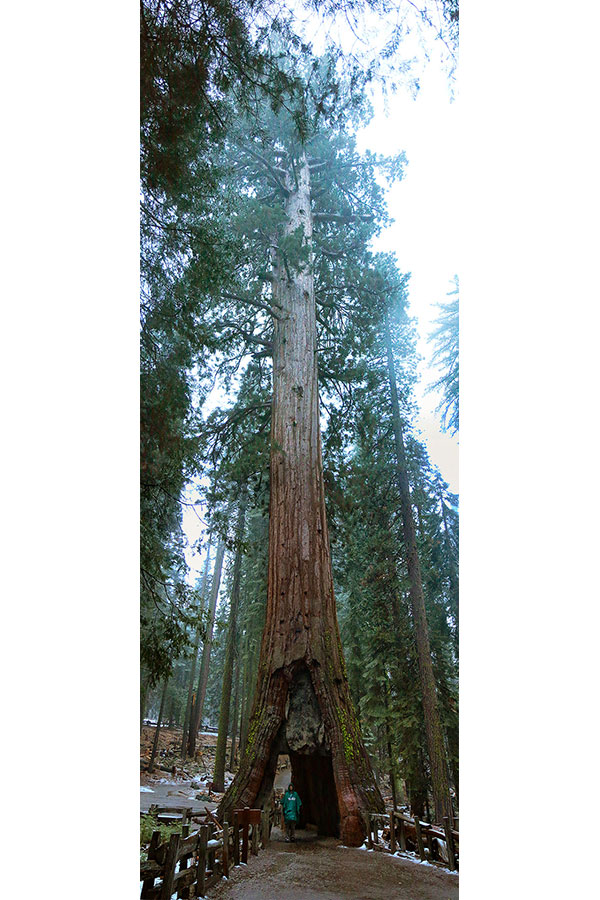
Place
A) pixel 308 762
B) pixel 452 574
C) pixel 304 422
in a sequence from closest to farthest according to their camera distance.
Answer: pixel 308 762 < pixel 452 574 < pixel 304 422

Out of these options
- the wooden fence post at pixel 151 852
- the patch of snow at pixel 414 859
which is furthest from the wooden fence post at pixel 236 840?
the patch of snow at pixel 414 859

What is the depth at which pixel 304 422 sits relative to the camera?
2.74 metres

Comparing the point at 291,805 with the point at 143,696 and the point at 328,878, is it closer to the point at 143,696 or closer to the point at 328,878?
the point at 328,878

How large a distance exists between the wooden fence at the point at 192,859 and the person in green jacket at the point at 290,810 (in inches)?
3.2

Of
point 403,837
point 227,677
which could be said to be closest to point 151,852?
point 227,677

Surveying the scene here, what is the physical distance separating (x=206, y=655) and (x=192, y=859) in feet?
2.12

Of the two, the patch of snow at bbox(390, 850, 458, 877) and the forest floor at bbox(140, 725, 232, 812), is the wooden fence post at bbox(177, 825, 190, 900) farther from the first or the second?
the patch of snow at bbox(390, 850, 458, 877)

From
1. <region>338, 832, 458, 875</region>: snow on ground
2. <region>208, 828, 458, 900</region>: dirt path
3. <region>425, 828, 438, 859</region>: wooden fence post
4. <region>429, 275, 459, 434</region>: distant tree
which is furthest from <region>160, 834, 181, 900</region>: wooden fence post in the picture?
<region>429, 275, 459, 434</region>: distant tree

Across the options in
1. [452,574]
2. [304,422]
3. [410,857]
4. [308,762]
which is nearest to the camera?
[410,857]

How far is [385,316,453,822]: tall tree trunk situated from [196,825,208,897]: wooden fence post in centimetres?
78

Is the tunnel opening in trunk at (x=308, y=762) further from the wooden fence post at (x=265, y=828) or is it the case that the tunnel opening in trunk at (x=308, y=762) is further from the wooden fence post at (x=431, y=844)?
the wooden fence post at (x=431, y=844)
